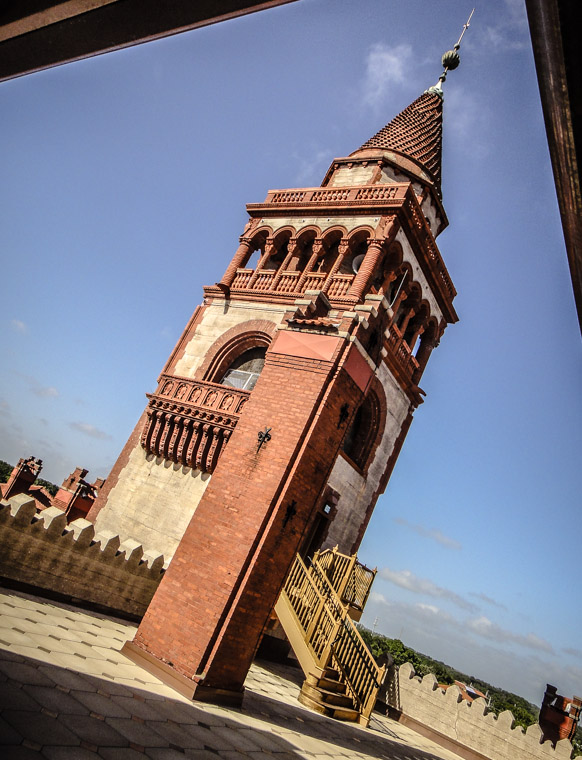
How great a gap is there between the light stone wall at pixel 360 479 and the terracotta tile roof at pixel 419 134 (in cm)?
916

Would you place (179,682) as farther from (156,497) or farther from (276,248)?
(276,248)

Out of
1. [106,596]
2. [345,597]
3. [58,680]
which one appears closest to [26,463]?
[106,596]

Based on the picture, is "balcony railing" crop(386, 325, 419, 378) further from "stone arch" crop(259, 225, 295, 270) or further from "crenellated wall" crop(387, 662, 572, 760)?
"crenellated wall" crop(387, 662, 572, 760)

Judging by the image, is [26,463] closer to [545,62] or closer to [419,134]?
[419,134]

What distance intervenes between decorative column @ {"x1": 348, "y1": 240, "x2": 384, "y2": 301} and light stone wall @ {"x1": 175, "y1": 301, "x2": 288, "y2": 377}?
7.28 ft

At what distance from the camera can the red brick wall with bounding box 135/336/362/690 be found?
756 centimetres

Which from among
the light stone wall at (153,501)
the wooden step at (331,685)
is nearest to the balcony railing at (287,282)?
the light stone wall at (153,501)

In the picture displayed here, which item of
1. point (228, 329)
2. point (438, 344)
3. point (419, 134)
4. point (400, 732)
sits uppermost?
point (419, 134)

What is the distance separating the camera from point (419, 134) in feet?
63.1

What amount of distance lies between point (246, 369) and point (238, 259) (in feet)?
14.7

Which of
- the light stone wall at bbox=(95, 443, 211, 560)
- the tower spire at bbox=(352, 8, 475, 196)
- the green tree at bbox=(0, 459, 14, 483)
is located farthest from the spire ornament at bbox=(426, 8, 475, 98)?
the green tree at bbox=(0, 459, 14, 483)

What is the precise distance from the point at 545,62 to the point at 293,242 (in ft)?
48.6

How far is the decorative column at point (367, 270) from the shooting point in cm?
1278

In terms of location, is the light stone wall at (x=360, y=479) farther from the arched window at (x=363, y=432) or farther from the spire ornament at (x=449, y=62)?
the spire ornament at (x=449, y=62)
